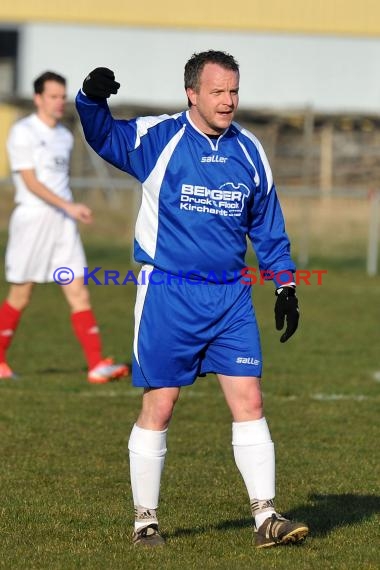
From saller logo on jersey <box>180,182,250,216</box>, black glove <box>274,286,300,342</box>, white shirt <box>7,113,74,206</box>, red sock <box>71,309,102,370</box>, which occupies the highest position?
white shirt <box>7,113,74,206</box>

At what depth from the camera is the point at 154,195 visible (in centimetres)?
560

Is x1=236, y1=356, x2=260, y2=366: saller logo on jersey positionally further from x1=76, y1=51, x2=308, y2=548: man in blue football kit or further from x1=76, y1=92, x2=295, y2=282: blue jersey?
x1=76, y1=92, x2=295, y2=282: blue jersey

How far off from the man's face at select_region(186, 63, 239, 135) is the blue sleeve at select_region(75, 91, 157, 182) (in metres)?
0.31

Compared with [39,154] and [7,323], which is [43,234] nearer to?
[39,154]

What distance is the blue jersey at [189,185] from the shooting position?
552 cm

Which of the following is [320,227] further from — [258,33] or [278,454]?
[278,454]

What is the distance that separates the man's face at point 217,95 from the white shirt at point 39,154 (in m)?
4.78

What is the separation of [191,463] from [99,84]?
9.24ft

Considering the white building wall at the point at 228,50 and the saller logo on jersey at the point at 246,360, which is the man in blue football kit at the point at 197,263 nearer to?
the saller logo on jersey at the point at 246,360

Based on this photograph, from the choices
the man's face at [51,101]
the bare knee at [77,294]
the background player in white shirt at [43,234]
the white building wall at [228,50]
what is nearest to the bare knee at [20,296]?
the background player in white shirt at [43,234]

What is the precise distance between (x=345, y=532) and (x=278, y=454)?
1.84 m

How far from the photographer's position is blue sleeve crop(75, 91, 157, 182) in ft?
17.7

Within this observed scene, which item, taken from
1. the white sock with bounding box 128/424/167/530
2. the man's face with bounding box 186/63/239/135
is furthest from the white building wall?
the white sock with bounding box 128/424/167/530

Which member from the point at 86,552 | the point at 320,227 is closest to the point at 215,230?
the point at 86,552
